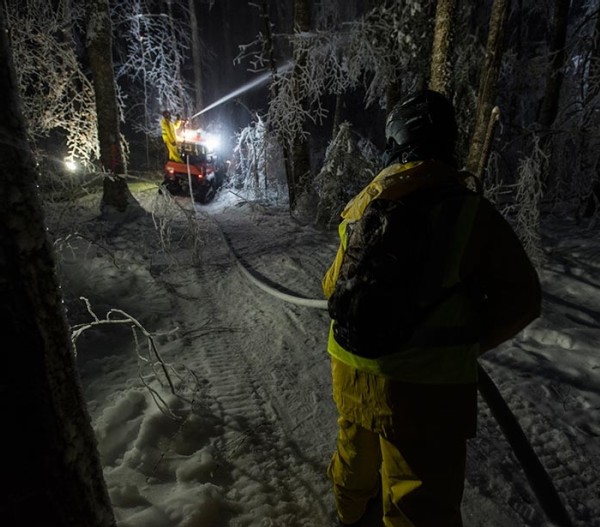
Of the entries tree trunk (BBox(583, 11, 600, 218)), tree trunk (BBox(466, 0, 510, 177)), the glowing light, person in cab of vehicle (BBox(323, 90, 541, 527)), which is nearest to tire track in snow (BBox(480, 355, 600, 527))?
person in cab of vehicle (BBox(323, 90, 541, 527))

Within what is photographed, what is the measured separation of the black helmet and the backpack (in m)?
0.28

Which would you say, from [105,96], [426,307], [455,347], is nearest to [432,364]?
[455,347]

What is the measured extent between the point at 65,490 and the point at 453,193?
5.86 feet

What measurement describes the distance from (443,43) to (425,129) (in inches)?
212

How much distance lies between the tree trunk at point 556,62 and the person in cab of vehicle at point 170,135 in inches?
392

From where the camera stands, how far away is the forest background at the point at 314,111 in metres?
1.16

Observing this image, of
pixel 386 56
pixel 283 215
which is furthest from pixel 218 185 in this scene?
pixel 386 56

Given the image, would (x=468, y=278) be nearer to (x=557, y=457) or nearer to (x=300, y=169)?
(x=557, y=457)

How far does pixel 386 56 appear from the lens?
27.6 ft

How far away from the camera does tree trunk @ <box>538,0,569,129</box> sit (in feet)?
32.5

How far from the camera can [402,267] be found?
1645 millimetres

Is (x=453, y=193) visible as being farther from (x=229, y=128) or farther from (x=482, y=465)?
(x=229, y=128)

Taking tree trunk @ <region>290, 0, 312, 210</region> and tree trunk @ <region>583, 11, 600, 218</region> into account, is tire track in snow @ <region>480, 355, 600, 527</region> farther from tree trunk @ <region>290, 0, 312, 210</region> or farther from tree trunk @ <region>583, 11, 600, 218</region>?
tree trunk @ <region>290, 0, 312, 210</region>

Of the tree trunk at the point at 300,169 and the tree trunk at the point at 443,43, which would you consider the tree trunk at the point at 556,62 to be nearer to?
the tree trunk at the point at 443,43
